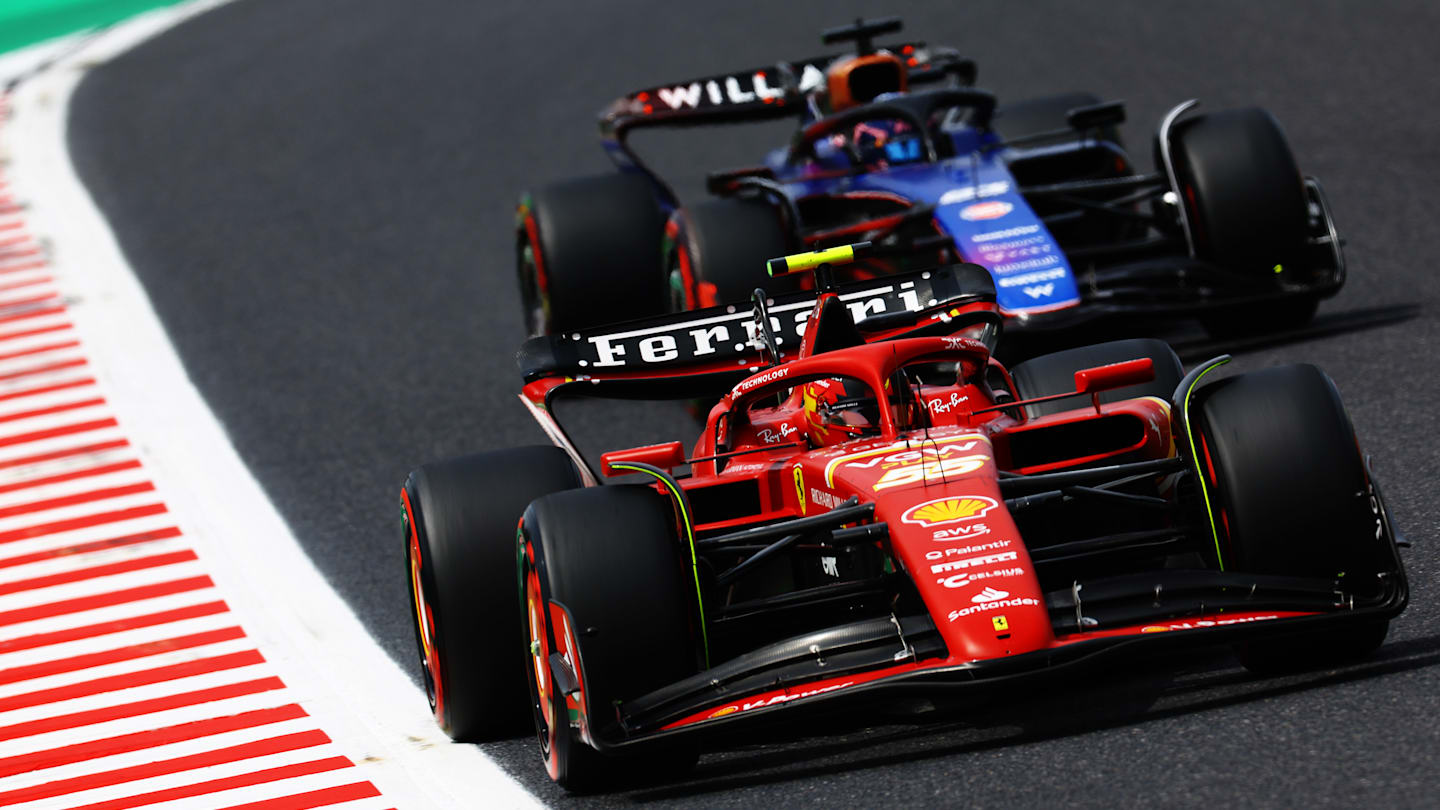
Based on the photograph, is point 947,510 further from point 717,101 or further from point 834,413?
point 717,101

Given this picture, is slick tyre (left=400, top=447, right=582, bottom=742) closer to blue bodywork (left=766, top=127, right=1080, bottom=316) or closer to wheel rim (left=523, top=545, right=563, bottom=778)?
wheel rim (left=523, top=545, right=563, bottom=778)

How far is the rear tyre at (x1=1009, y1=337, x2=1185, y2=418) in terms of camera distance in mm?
7633

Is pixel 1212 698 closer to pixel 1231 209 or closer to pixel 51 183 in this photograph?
pixel 1231 209

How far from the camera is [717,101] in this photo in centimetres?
1333

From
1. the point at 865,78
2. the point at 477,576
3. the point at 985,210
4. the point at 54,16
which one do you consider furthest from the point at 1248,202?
the point at 54,16

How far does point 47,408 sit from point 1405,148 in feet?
31.1

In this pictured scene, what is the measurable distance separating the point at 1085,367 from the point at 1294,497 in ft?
5.93

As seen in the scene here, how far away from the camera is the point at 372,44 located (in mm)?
23547

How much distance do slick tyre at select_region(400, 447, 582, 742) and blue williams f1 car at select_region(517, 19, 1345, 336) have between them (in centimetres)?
363

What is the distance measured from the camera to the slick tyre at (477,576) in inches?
263

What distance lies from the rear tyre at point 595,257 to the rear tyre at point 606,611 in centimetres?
575

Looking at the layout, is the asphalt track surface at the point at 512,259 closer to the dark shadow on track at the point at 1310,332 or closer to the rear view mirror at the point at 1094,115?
the dark shadow on track at the point at 1310,332

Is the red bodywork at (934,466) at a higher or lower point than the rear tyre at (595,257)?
higher

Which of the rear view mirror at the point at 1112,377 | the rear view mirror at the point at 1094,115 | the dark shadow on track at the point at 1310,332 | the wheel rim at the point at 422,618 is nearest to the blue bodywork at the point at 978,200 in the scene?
the rear view mirror at the point at 1094,115
